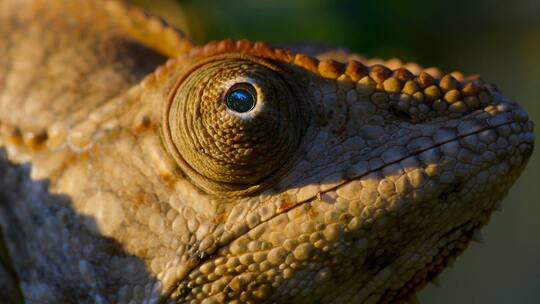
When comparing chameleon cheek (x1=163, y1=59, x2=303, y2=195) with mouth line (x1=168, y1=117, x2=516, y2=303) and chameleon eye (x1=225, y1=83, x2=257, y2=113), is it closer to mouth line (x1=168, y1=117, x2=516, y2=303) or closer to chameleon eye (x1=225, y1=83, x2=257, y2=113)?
chameleon eye (x1=225, y1=83, x2=257, y2=113)

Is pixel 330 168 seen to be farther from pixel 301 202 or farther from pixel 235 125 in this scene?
pixel 235 125

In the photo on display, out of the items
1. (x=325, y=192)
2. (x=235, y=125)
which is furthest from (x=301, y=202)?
(x=235, y=125)

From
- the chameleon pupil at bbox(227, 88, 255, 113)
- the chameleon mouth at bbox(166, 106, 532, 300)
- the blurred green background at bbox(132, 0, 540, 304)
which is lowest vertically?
the chameleon mouth at bbox(166, 106, 532, 300)

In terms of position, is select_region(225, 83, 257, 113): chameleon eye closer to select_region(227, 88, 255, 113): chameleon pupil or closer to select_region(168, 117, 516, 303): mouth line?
select_region(227, 88, 255, 113): chameleon pupil

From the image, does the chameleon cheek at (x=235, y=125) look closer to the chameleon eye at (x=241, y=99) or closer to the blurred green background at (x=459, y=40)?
the chameleon eye at (x=241, y=99)

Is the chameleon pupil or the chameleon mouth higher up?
the chameleon pupil

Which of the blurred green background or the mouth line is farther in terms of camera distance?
the blurred green background

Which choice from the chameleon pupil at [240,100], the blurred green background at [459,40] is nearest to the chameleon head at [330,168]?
the chameleon pupil at [240,100]

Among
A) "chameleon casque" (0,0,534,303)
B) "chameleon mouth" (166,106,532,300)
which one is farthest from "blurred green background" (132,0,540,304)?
"chameleon mouth" (166,106,532,300)
